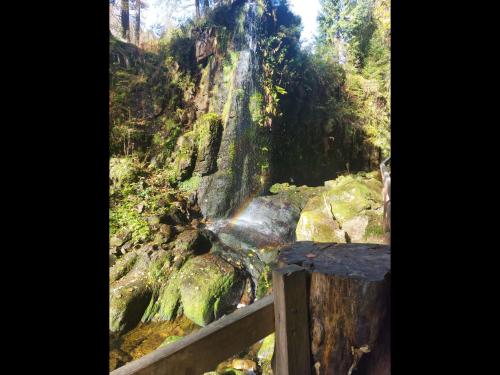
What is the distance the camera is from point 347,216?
6.44 m

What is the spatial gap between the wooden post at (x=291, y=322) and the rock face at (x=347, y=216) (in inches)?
181

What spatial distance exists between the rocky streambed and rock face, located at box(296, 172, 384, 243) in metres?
0.02

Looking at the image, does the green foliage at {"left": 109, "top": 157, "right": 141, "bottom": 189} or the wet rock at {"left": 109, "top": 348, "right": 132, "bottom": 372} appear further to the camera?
the green foliage at {"left": 109, "top": 157, "right": 141, "bottom": 189}

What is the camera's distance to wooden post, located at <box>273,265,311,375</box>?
1496 millimetres

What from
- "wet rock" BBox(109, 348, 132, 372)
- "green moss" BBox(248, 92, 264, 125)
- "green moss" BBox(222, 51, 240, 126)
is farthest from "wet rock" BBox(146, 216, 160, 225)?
"green moss" BBox(248, 92, 264, 125)

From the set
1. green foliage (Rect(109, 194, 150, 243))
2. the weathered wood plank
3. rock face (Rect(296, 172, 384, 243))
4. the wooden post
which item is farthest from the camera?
green foliage (Rect(109, 194, 150, 243))

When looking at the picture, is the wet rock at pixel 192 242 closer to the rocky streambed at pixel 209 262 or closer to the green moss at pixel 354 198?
the rocky streambed at pixel 209 262

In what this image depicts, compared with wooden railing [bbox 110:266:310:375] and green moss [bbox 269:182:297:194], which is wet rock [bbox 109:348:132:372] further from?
green moss [bbox 269:182:297:194]

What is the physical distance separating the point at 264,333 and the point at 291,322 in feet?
0.44

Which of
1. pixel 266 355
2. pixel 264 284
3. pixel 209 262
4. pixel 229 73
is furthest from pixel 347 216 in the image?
pixel 229 73

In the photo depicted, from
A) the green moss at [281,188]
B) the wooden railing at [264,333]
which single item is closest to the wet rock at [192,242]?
the green moss at [281,188]
